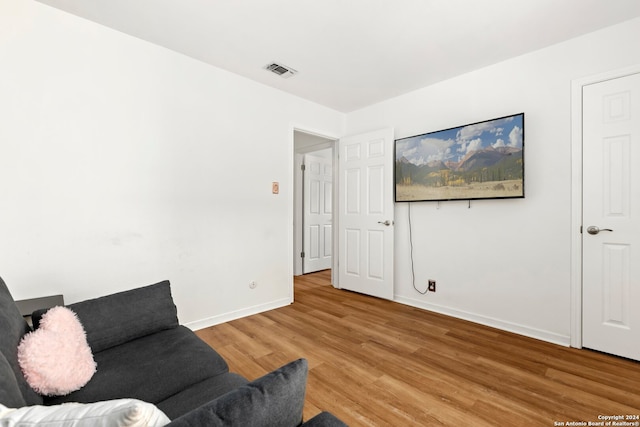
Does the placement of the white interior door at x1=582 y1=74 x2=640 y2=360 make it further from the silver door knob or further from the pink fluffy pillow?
the pink fluffy pillow

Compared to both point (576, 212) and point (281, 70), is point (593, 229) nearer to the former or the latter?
point (576, 212)

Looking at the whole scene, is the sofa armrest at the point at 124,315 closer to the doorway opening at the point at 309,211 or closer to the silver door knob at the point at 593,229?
the silver door knob at the point at 593,229

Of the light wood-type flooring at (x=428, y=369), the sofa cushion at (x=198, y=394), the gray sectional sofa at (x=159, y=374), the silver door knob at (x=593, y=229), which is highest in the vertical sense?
the silver door knob at (x=593, y=229)

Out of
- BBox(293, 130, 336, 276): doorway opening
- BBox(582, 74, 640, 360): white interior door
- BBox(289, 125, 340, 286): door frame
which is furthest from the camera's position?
BBox(293, 130, 336, 276): doorway opening

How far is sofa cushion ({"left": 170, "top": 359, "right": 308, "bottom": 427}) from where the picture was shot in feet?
1.84

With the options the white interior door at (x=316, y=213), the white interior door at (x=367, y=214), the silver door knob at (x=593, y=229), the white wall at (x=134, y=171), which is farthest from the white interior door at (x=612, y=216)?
the white interior door at (x=316, y=213)

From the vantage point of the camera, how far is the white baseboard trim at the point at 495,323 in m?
2.51

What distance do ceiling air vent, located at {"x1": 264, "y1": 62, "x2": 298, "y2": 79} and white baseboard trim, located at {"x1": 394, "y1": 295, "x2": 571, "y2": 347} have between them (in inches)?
113

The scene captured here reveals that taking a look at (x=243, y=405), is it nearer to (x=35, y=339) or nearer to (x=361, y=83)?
(x=35, y=339)

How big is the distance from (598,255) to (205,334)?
3372 mm

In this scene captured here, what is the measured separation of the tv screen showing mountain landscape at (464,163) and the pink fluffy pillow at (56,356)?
313 cm

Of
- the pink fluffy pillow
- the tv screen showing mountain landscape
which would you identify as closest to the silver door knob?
the tv screen showing mountain landscape

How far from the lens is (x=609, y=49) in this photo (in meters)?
2.30

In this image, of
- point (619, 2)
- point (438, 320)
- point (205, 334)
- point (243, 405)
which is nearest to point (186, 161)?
point (205, 334)
